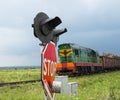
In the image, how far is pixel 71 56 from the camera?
41.6 m

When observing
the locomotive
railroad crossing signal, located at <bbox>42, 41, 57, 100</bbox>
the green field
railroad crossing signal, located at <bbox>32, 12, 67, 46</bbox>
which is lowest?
the green field

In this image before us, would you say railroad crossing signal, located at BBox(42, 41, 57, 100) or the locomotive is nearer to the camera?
railroad crossing signal, located at BBox(42, 41, 57, 100)

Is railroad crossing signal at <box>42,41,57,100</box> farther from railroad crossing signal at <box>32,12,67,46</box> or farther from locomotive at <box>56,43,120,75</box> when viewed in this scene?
locomotive at <box>56,43,120,75</box>

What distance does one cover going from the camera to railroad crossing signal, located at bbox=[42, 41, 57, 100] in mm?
5359

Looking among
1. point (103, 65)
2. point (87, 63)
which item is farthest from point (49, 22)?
point (103, 65)

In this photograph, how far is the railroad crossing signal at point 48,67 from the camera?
5359 millimetres

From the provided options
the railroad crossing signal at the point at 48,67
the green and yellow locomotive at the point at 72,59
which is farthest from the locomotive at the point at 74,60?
the railroad crossing signal at the point at 48,67

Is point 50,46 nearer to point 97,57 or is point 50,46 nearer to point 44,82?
point 44,82

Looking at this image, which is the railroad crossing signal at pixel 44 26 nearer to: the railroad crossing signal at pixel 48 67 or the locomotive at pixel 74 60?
the railroad crossing signal at pixel 48 67

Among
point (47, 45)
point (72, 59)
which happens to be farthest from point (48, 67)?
point (72, 59)

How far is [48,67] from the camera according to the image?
5.63 m

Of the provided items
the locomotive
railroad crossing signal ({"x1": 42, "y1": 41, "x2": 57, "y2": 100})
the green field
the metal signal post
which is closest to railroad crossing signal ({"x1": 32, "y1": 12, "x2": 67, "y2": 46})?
the metal signal post

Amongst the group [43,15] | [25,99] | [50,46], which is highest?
[43,15]

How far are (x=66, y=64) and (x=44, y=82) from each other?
36444 mm
